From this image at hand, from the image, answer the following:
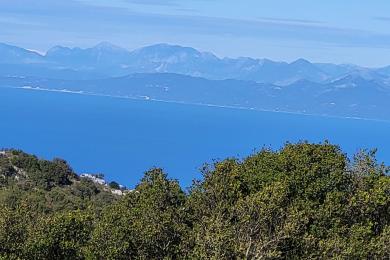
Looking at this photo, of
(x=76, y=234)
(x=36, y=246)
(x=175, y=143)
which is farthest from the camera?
(x=175, y=143)

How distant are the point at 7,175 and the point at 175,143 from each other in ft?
450

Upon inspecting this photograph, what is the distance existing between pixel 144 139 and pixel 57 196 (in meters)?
145

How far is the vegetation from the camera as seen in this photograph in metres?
15.3

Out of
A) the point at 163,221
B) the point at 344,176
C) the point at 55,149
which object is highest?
the point at 55,149

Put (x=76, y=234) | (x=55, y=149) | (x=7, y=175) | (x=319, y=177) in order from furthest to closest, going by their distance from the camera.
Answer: (x=55, y=149), (x=7, y=175), (x=319, y=177), (x=76, y=234)

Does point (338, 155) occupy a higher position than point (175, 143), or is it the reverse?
point (175, 143)

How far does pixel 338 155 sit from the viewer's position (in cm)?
1958

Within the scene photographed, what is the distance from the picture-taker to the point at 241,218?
15.4 metres

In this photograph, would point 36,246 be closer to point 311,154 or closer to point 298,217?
point 298,217

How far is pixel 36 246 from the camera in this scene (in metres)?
15.4

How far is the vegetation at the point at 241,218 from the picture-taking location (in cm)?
1533

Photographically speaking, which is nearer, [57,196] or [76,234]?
[76,234]

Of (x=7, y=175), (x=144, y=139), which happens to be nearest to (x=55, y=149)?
(x=144, y=139)

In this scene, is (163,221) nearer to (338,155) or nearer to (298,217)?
(298,217)
